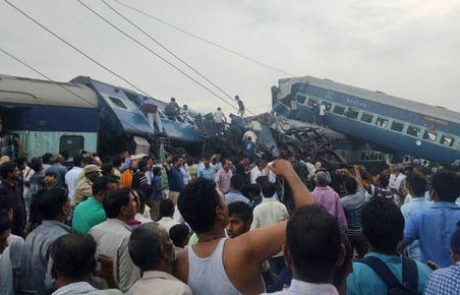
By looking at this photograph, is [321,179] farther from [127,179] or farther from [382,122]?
[382,122]

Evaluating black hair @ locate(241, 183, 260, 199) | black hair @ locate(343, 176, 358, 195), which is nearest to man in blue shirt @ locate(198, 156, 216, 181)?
black hair @ locate(241, 183, 260, 199)

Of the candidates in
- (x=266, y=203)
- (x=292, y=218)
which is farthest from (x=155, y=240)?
(x=266, y=203)

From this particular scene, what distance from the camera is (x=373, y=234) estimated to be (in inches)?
105

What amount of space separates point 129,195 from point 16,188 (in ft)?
10.1

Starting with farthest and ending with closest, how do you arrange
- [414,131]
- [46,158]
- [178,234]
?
[414,131] < [46,158] < [178,234]

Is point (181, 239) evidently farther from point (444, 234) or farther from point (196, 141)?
point (196, 141)

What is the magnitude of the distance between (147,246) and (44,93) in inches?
473

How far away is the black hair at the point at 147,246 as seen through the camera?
250 centimetres

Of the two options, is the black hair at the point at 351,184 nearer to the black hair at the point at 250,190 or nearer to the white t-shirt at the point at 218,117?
the black hair at the point at 250,190

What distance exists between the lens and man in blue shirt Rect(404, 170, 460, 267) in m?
3.87

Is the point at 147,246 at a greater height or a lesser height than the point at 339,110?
lesser

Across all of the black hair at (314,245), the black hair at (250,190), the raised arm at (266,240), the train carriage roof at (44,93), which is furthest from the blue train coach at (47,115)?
the black hair at (314,245)

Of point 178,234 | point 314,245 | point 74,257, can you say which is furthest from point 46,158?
point 314,245

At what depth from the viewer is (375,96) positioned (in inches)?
934
